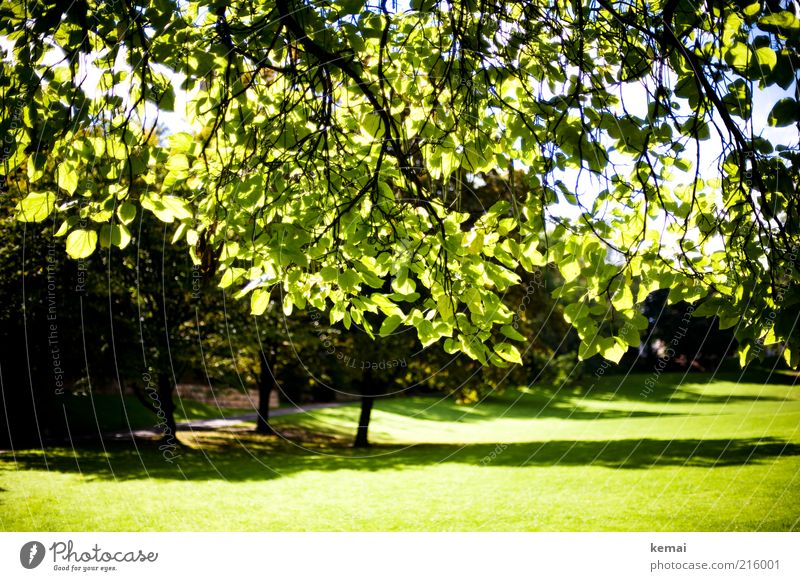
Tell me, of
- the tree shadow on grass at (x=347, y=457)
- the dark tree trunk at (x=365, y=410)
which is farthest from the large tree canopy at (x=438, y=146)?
the dark tree trunk at (x=365, y=410)

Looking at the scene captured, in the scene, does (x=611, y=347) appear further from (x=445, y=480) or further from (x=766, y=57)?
(x=445, y=480)

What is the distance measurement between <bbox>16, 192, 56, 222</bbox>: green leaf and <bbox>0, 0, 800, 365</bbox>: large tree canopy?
0.01 meters

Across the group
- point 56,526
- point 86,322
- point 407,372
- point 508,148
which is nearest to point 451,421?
point 407,372

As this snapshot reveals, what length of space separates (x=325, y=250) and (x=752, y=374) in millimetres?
18792

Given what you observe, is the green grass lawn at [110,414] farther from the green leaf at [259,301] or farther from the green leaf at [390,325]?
the green leaf at [390,325]

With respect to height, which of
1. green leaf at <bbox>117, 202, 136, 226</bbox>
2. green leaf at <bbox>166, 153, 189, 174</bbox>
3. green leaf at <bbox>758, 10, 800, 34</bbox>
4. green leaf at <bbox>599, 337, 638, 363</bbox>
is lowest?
green leaf at <bbox>599, 337, 638, 363</bbox>

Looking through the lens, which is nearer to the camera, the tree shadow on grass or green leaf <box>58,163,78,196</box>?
green leaf <box>58,163,78,196</box>

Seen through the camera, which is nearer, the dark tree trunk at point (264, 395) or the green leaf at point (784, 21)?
the green leaf at point (784, 21)

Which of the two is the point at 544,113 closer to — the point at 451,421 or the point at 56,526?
the point at 56,526

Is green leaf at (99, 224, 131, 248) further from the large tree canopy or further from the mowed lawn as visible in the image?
the mowed lawn

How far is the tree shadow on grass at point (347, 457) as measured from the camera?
967 centimetres

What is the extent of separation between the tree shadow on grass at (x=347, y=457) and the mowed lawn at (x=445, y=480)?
0.17 ft

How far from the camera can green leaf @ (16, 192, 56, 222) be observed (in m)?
2.73

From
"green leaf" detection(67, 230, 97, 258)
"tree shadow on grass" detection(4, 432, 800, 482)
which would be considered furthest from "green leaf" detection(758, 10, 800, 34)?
"tree shadow on grass" detection(4, 432, 800, 482)
